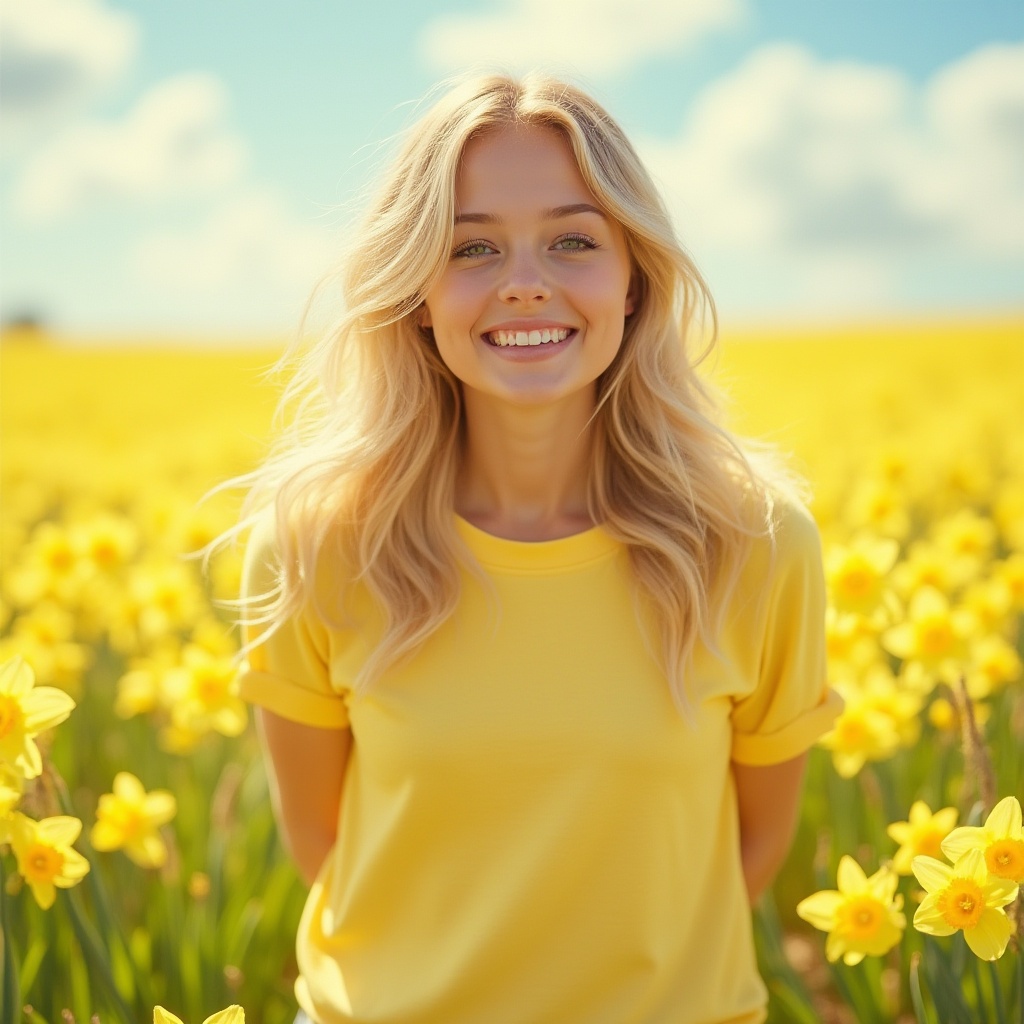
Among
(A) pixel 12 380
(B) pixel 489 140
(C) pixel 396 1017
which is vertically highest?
(A) pixel 12 380

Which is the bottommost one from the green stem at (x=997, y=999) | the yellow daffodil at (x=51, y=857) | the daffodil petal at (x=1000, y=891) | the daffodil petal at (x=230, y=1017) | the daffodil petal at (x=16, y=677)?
the green stem at (x=997, y=999)

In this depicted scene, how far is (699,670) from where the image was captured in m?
2.02

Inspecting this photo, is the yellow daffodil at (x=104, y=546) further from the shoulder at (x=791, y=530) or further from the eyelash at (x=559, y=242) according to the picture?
the shoulder at (x=791, y=530)

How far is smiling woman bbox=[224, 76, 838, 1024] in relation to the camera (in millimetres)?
1929

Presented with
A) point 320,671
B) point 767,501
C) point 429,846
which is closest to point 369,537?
point 320,671

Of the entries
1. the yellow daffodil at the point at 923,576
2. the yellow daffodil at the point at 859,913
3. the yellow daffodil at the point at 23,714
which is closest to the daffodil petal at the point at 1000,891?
the yellow daffodil at the point at 859,913

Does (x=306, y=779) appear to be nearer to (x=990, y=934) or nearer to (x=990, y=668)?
(x=990, y=934)

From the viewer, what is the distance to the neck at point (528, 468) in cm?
223

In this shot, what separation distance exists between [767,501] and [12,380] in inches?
783

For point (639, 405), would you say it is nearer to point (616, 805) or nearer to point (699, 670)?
point (699, 670)

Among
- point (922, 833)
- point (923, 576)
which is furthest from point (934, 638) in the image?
point (922, 833)

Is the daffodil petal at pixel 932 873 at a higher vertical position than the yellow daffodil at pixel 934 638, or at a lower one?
lower

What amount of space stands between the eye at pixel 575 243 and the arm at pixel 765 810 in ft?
3.44

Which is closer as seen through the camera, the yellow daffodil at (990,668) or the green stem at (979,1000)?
the green stem at (979,1000)
